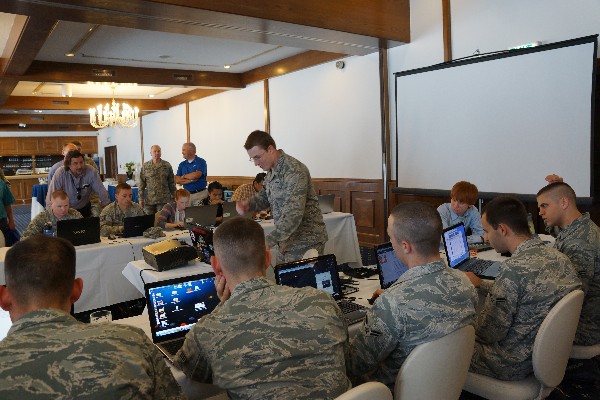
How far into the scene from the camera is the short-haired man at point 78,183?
542 cm

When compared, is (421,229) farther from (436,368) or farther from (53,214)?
(53,214)

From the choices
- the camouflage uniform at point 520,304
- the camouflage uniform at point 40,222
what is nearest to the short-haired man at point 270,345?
the camouflage uniform at point 520,304

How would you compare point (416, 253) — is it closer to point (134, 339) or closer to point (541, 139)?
point (134, 339)

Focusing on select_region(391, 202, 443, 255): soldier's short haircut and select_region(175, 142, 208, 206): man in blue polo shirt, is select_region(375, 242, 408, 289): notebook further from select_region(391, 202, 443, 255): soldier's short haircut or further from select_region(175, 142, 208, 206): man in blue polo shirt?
select_region(175, 142, 208, 206): man in blue polo shirt

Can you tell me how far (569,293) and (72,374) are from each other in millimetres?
1810

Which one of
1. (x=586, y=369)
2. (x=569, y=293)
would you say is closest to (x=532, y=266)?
(x=569, y=293)

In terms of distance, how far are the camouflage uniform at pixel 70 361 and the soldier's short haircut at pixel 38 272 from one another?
6cm

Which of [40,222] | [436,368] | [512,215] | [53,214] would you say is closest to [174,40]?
[53,214]

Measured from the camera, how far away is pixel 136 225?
13.9ft

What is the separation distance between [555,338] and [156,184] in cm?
580

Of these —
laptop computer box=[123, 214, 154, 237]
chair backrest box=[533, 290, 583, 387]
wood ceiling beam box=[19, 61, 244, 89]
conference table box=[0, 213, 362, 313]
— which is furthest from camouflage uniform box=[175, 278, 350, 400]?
wood ceiling beam box=[19, 61, 244, 89]

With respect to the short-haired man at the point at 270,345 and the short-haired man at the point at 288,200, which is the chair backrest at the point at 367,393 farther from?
Result: the short-haired man at the point at 288,200

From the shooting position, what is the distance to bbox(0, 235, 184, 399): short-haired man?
1064 mm

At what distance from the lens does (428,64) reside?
5762 mm
